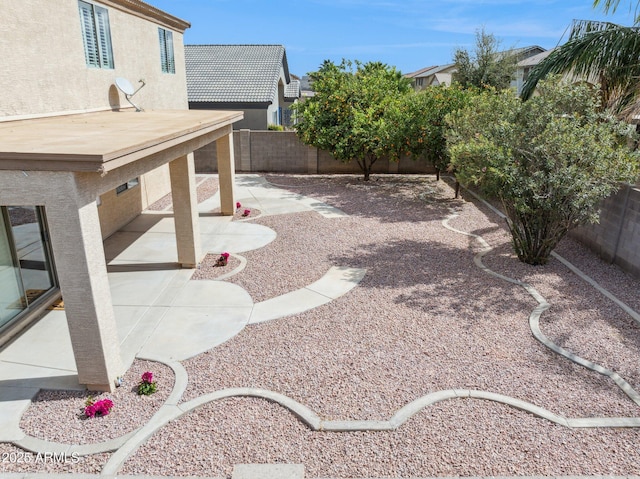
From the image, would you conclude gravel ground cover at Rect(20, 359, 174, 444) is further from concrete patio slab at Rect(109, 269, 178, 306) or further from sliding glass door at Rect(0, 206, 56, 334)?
concrete patio slab at Rect(109, 269, 178, 306)

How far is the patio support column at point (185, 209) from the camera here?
9000mm

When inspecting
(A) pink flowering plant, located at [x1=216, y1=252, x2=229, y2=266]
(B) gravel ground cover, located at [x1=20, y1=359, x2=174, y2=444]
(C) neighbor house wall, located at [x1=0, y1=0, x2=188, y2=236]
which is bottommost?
(B) gravel ground cover, located at [x1=20, y1=359, x2=174, y2=444]

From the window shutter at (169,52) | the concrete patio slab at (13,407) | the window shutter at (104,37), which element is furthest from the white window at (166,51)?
the concrete patio slab at (13,407)

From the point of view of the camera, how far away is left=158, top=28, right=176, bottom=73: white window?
47.7 feet

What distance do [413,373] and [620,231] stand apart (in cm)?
666

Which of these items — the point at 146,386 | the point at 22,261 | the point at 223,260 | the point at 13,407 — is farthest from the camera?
the point at 223,260

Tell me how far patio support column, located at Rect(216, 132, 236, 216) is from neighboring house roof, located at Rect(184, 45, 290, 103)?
491 inches

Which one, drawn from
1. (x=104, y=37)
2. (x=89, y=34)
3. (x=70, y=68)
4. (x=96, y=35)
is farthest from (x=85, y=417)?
(x=104, y=37)

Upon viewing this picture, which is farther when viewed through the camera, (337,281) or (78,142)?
(337,281)

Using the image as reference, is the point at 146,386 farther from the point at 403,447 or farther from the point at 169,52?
the point at 169,52

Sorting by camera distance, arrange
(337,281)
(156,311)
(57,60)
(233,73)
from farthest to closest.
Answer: (233,73) < (337,281) < (57,60) < (156,311)

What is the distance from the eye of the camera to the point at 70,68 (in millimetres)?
9180

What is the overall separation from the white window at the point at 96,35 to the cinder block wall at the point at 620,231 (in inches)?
473

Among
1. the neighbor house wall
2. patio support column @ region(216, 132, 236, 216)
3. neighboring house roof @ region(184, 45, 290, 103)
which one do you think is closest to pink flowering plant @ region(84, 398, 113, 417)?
the neighbor house wall
